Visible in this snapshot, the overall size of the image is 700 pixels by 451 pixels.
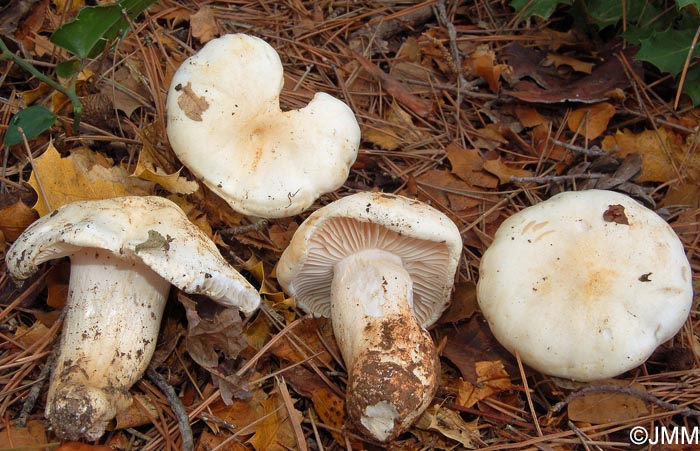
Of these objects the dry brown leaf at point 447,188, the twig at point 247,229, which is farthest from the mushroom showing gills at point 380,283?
the dry brown leaf at point 447,188

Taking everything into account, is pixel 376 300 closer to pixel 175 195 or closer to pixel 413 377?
pixel 413 377

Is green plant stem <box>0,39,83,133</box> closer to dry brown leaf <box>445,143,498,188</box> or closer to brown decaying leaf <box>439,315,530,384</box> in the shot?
dry brown leaf <box>445,143,498,188</box>

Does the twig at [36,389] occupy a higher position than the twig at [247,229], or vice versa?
the twig at [247,229]

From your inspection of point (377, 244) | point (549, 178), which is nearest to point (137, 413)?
point (377, 244)

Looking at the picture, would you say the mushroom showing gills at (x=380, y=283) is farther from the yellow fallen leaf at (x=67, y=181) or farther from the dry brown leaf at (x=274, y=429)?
the yellow fallen leaf at (x=67, y=181)

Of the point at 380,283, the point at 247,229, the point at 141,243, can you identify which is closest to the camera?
the point at 141,243

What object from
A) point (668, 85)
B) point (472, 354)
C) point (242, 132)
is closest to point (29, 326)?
point (242, 132)

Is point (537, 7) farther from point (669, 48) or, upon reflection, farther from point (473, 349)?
point (473, 349)
